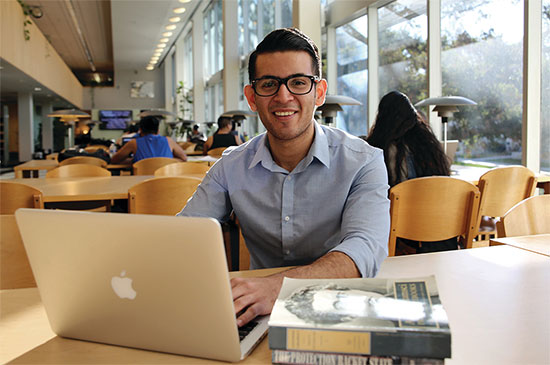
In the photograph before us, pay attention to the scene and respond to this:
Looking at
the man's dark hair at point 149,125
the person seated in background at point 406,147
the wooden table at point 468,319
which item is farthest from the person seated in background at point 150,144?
the wooden table at point 468,319

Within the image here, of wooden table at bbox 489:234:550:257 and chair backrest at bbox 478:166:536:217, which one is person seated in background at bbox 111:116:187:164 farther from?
wooden table at bbox 489:234:550:257

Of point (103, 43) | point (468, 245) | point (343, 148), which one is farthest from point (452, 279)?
point (103, 43)

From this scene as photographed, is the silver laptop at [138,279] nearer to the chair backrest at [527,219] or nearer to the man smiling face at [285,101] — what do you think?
the man smiling face at [285,101]

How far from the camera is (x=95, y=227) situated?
0.70 meters

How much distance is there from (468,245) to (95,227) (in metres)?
2.12

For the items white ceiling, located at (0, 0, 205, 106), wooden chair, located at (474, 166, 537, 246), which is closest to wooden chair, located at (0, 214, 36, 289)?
wooden chair, located at (474, 166, 537, 246)

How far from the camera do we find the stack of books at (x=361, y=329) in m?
0.62

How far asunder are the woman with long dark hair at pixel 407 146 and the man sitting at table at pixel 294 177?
1.33m

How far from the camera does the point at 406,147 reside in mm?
2777

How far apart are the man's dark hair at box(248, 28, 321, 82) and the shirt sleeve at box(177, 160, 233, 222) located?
0.31 m

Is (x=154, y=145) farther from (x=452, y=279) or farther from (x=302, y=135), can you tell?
(x=452, y=279)

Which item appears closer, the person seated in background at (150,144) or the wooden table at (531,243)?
the wooden table at (531,243)

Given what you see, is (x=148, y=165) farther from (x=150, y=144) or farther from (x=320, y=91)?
(x=320, y=91)

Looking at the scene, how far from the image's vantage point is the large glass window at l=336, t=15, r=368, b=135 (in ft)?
20.6
